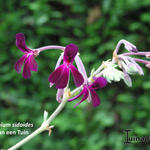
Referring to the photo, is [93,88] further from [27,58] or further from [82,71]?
[27,58]

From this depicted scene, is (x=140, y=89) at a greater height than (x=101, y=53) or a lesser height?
lesser

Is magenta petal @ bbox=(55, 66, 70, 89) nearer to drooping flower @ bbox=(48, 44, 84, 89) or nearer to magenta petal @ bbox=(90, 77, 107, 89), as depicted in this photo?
drooping flower @ bbox=(48, 44, 84, 89)

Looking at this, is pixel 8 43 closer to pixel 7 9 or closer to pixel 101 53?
pixel 7 9

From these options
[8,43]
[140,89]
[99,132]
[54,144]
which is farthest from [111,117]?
[8,43]

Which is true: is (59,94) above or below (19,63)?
below

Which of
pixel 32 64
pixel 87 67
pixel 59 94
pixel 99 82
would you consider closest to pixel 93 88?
pixel 99 82

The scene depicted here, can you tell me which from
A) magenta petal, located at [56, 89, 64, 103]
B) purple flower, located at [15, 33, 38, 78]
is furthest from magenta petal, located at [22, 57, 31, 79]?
magenta petal, located at [56, 89, 64, 103]

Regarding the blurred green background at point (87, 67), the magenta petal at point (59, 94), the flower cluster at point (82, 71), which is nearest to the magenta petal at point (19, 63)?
the flower cluster at point (82, 71)
